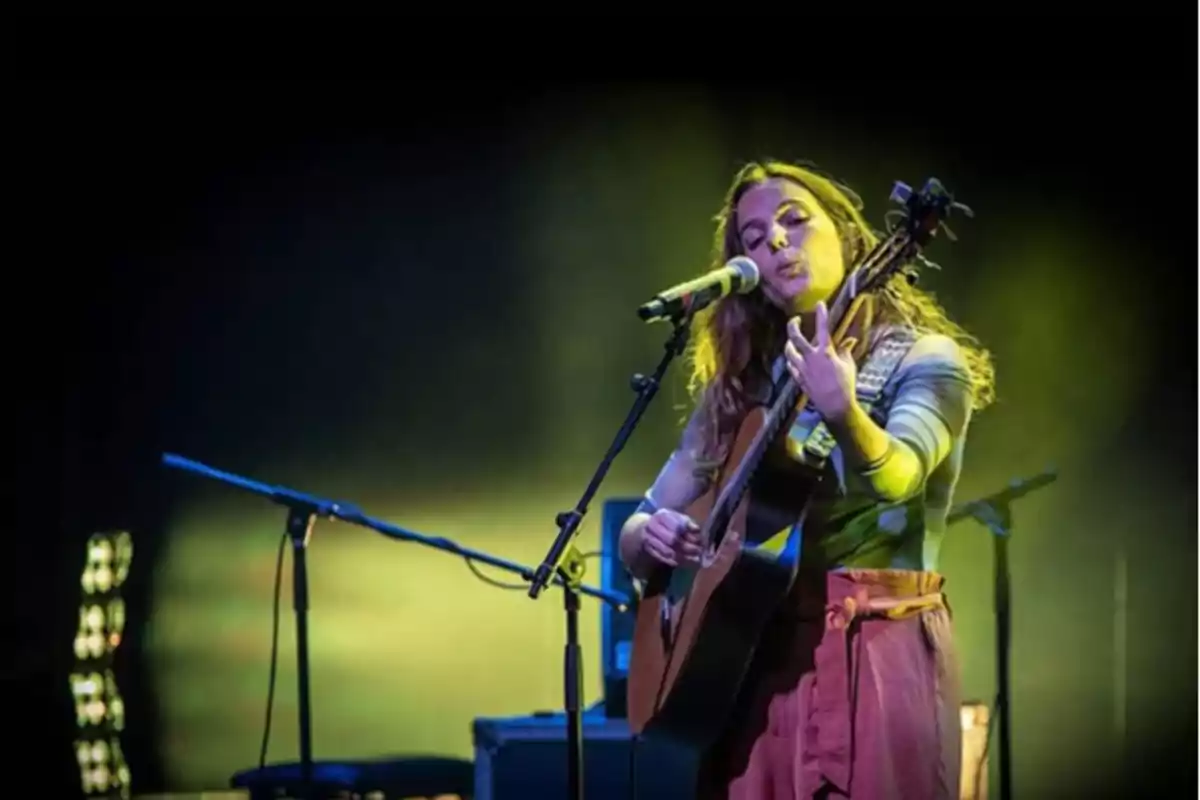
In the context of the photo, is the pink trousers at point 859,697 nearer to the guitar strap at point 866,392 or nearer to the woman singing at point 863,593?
the woman singing at point 863,593

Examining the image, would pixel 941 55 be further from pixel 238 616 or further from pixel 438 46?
pixel 238 616

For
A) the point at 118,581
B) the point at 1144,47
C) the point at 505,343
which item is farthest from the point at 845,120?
the point at 118,581

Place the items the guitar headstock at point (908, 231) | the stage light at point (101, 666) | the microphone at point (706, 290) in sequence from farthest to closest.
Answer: the stage light at point (101, 666)
the microphone at point (706, 290)
the guitar headstock at point (908, 231)

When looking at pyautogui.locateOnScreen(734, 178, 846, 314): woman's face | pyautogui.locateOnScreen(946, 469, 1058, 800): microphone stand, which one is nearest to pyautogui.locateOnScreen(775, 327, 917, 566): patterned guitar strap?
pyautogui.locateOnScreen(734, 178, 846, 314): woman's face

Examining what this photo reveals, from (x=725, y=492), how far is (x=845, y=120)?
1509 millimetres

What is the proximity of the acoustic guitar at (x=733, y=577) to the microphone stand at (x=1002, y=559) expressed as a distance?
1134 mm

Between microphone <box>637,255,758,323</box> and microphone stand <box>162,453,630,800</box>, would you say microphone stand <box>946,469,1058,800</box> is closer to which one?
microphone stand <box>162,453,630,800</box>

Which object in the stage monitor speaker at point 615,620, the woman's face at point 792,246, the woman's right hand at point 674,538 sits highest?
the woman's face at point 792,246

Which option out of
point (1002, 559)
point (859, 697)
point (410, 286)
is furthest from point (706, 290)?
point (410, 286)

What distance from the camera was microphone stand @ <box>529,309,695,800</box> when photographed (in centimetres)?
193

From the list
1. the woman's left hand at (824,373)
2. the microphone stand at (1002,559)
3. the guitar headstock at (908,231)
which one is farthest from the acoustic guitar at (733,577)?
the microphone stand at (1002,559)

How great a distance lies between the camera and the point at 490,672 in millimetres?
3131

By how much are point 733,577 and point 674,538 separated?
20 centimetres

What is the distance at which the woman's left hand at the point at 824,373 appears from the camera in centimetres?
146
